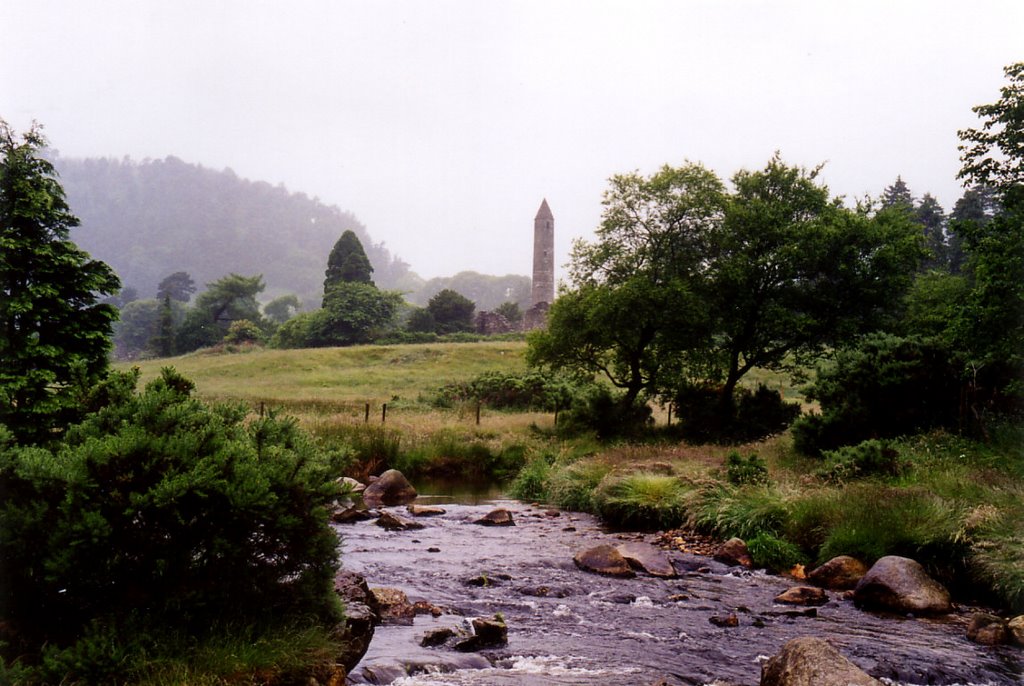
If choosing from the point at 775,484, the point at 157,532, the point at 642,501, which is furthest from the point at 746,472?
the point at 157,532

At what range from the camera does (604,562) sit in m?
11.0

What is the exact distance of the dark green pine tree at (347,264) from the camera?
91438 mm

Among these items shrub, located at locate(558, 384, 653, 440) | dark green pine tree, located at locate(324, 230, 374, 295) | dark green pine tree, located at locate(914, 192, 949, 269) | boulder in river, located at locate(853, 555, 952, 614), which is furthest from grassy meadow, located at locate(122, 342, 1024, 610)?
dark green pine tree, located at locate(324, 230, 374, 295)

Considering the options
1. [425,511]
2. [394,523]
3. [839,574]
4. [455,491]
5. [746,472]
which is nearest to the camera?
[839,574]

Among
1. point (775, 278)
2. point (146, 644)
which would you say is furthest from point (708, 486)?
point (775, 278)

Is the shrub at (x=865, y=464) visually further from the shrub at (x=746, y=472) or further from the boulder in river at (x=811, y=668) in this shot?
the boulder in river at (x=811, y=668)

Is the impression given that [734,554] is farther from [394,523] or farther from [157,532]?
[157,532]

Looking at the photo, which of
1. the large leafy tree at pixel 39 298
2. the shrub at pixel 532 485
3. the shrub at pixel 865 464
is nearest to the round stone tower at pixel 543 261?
the shrub at pixel 532 485

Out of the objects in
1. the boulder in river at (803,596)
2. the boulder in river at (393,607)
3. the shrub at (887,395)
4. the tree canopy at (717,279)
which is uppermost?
the tree canopy at (717,279)

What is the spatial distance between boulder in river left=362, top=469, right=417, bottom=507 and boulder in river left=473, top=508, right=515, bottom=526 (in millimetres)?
3432

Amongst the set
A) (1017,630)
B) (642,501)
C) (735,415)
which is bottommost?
Answer: (642,501)

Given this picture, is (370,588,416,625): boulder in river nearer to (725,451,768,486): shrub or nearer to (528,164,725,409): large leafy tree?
(725,451,768,486): shrub

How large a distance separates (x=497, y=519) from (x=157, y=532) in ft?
35.6

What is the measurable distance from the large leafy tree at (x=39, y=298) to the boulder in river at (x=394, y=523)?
6.11 meters
